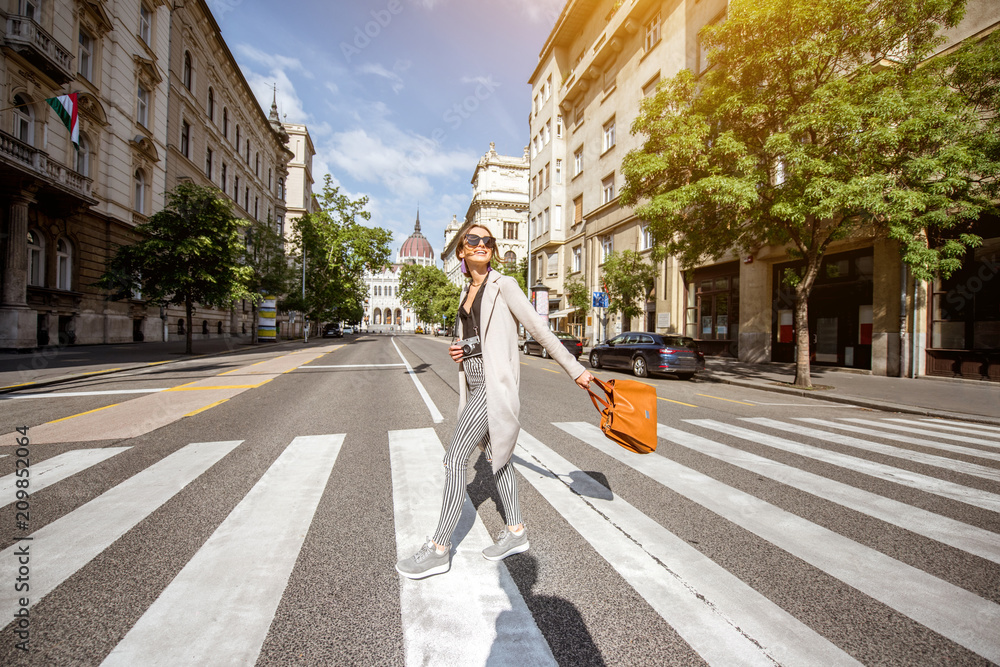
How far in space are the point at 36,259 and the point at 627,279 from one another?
24709 mm

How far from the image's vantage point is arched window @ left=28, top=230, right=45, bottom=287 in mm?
17562

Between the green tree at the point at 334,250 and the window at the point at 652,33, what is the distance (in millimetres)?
27945

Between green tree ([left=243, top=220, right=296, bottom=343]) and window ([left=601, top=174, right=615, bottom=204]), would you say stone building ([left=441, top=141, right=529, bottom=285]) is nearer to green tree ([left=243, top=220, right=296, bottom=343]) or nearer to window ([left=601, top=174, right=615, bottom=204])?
window ([left=601, top=174, right=615, bottom=204])

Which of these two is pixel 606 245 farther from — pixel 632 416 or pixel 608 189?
pixel 632 416

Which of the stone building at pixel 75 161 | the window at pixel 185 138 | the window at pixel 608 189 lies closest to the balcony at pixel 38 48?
the stone building at pixel 75 161

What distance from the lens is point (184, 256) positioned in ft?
55.7

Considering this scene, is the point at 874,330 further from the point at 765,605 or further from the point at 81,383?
the point at 81,383

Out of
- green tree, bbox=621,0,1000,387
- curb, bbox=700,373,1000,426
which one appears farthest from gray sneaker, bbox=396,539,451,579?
green tree, bbox=621,0,1000,387

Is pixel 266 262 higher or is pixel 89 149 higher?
pixel 89 149

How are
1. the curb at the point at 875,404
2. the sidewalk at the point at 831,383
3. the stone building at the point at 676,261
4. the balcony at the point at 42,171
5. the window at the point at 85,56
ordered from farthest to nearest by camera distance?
1. the window at the point at 85,56
2. the balcony at the point at 42,171
3. the stone building at the point at 676,261
4. the sidewalk at the point at 831,383
5. the curb at the point at 875,404

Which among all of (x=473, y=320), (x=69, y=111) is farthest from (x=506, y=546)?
(x=69, y=111)

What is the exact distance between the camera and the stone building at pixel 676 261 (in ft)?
41.8

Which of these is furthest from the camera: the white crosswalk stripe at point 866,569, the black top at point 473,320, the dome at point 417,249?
the dome at point 417,249

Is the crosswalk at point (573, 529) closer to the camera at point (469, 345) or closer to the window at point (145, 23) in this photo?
the camera at point (469, 345)
